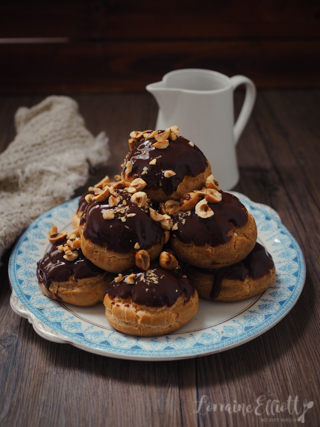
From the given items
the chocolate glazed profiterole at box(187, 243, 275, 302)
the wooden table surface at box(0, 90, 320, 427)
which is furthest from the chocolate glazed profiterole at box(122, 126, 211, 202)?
the wooden table surface at box(0, 90, 320, 427)

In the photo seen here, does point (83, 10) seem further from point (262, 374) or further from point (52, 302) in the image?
point (262, 374)

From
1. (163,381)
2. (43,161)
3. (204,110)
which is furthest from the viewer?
(43,161)

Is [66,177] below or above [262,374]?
below

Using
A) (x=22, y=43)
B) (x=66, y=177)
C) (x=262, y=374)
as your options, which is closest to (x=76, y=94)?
(x=22, y=43)

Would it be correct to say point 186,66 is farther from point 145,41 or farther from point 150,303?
point 150,303

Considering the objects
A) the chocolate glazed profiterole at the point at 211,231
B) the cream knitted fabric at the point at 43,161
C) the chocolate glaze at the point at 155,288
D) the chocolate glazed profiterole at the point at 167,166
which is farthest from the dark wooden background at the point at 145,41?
the chocolate glaze at the point at 155,288

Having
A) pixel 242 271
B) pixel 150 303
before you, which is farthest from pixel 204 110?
pixel 150 303
